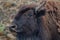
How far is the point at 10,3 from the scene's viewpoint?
845cm

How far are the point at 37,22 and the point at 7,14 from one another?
2.99 m

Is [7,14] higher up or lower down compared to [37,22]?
higher up

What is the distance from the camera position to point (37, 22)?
4848 millimetres

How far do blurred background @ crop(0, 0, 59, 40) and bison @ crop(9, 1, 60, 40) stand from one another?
146cm

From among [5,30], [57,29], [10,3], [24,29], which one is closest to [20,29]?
[24,29]

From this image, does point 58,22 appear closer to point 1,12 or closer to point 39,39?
point 39,39

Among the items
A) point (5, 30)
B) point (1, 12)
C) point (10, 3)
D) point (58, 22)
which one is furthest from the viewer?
point (10, 3)

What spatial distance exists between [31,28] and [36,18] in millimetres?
191

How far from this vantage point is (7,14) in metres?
7.73

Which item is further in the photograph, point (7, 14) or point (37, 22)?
point (7, 14)

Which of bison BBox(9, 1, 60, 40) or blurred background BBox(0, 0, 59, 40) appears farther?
blurred background BBox(0, 0, 59, 40)

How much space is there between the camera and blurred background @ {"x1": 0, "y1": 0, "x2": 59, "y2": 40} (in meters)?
6.52

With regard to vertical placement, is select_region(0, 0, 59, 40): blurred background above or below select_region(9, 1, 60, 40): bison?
above

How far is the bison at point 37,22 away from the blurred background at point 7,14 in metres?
1.46
